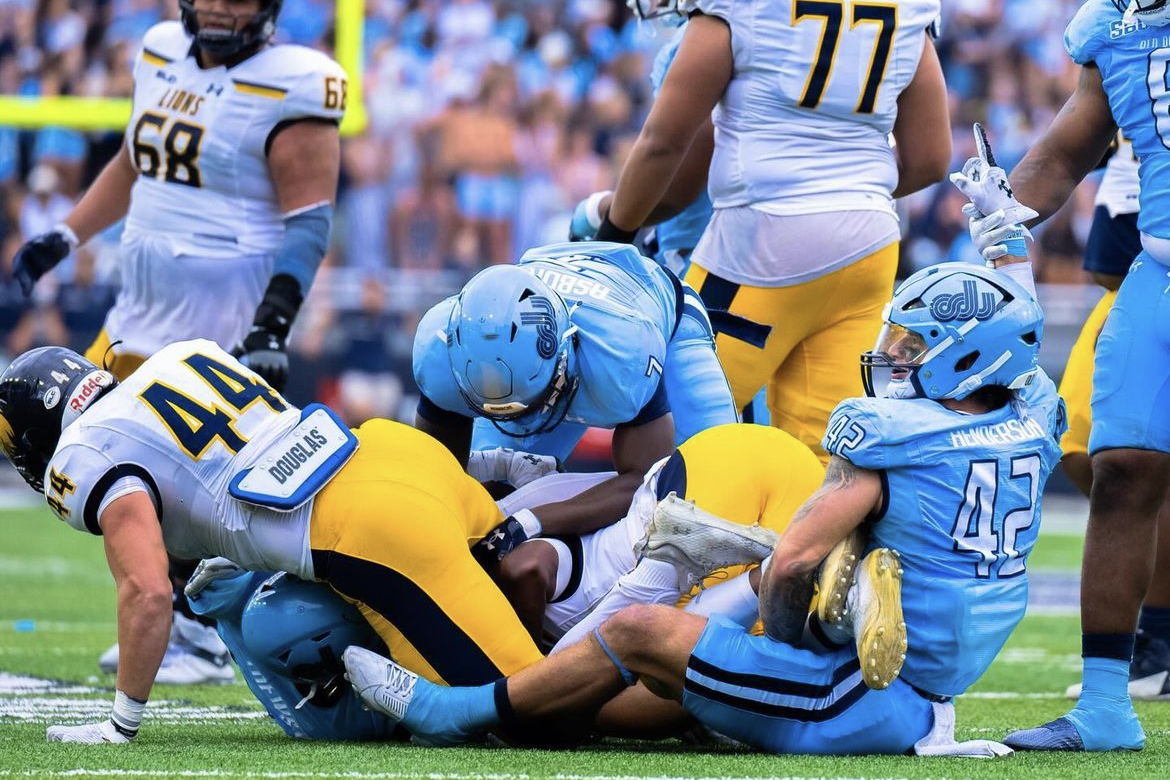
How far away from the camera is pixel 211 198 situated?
597cm

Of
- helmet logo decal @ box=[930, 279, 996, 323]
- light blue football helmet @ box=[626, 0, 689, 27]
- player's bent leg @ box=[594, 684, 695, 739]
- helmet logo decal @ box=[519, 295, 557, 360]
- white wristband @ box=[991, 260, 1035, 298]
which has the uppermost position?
light blue football helmet @ box=[626, 0, 689, 27]

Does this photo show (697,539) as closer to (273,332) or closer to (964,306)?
(964,306)

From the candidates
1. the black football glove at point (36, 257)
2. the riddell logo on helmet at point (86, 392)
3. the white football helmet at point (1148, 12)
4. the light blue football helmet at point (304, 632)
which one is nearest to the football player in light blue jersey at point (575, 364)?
the light blue football helmet at point (304, 632)

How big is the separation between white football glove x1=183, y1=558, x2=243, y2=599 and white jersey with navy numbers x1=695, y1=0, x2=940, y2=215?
1968mm

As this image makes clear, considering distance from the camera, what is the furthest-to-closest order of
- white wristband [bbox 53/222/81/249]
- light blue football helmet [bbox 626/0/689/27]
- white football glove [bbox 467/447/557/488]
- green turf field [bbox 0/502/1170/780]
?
white wristband [bbox 53/222/81/249], light blue football helmet [bbox 626/0/689/27], white football glove [bbox 467/447/557/488], green turf field [bbox 0/502/1170/780]

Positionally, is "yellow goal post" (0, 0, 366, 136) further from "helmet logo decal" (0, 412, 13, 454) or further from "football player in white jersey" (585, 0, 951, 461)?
"helmet logo decal" (0, 412, 13, 454)

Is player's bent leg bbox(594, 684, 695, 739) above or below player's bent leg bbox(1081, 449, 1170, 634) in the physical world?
below

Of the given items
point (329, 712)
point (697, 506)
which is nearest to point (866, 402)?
point (697, 506)

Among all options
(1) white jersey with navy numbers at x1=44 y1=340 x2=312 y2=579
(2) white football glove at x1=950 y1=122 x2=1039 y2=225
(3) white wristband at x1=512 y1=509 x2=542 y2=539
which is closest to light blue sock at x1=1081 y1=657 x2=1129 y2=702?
(2) white football glove at x1=950 y1=122 x2=1039 y2=225

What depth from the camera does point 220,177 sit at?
19.5 ft

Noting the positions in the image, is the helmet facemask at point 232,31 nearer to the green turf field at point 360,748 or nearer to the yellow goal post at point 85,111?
the green turf field at point 360,748

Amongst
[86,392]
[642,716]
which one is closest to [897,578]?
[642,716]

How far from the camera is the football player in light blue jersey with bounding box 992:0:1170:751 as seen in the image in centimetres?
407

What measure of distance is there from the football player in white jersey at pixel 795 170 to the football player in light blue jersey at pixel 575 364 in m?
0.55
